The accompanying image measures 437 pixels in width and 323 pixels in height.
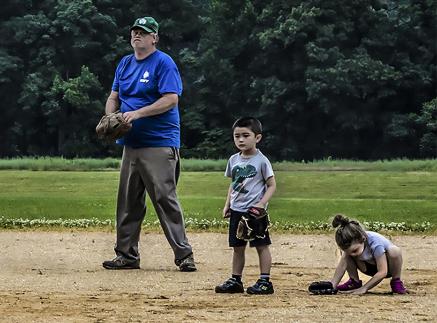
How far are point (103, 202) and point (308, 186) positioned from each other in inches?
299

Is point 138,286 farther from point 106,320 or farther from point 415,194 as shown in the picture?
point 415,194

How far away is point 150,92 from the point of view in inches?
385

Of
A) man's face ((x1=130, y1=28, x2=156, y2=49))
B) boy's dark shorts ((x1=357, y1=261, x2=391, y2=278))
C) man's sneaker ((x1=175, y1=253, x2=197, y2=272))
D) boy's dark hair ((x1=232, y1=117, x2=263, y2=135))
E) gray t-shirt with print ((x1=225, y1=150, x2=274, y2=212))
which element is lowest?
man's sneaker ((x1=175, y1=253, x2=197, y2=272))

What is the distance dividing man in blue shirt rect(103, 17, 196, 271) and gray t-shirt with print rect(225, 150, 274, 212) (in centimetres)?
151

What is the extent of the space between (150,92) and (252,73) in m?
42.6

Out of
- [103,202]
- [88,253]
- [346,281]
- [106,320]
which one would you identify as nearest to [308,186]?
[103,202]

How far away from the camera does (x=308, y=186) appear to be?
28234mm

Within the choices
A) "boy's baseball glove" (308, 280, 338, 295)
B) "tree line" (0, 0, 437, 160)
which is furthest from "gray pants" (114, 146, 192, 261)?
"tree line" (0, 0, 437, 160)

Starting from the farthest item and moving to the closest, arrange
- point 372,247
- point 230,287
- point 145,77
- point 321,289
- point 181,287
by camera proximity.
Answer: point 145,77, point 181,287, point 372,247, point 230,287, point 321,289

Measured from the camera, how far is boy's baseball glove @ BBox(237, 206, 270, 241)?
8.15 m

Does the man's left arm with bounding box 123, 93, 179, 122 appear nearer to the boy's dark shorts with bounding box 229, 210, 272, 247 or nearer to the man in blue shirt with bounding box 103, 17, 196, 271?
the man in blue shirt with bounding box 103, 17, 196, 271

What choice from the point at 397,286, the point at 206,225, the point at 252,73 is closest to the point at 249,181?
the point at 397,286

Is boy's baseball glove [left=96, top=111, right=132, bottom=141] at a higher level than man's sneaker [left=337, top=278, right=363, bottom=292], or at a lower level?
higher

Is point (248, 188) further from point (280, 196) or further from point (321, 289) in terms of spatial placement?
point (280, 196)
